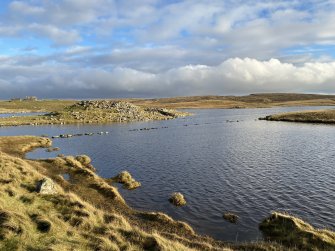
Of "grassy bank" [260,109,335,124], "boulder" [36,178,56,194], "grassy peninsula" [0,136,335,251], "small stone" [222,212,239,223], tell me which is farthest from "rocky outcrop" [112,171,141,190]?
"grassy bank" [260,109,335,124]

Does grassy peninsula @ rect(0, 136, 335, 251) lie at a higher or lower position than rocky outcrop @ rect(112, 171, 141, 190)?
higher

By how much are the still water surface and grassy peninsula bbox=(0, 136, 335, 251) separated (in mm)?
2497

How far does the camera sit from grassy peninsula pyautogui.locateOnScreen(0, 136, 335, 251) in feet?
64.5

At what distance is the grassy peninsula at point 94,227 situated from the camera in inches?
774

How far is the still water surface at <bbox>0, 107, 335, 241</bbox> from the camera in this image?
31984 mm

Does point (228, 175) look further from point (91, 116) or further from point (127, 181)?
point (91, 116)

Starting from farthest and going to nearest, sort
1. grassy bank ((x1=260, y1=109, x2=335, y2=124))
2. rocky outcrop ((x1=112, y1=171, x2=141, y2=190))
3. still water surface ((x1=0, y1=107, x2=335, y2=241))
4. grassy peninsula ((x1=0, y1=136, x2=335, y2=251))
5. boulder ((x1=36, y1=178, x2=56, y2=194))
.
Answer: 1. grassy bank ((x1=260, y1=109, x2=335, y2=124))
2. rocky outcrop ((x1=112, y1=171, x2=141, y2=190))
3. still water surface ((x1=0, y1=107, x2=335, y2=241))
4. boulder ((x1=36, y1=178, x2=56, y2=194))
5. grassy peninsula ((x1=0, y1=136, x2=335, y2=251))

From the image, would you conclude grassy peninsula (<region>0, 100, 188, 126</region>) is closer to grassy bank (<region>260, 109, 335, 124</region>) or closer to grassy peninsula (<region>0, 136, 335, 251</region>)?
grassy bank (<region>260, 109, 335, 124</region>)

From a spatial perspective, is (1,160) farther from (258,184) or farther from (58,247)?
(258,184)

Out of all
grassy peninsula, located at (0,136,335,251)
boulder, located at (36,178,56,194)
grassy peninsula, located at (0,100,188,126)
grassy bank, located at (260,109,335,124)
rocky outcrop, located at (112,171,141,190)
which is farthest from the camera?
grassy peninsula, located at (0,100,188,126)

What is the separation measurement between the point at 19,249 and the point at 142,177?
30.2 m

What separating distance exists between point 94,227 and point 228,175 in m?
27.7

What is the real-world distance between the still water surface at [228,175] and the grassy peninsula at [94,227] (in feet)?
8.19

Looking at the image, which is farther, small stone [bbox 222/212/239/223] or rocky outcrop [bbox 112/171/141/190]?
rocky outcrop [bbox 112/171/141/190]
